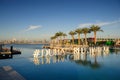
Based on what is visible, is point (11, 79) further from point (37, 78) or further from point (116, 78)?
point (116, 78)

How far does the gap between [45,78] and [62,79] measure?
1.30 metres

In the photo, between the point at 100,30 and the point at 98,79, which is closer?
the point at 98,79

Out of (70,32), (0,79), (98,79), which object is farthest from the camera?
(70,32)

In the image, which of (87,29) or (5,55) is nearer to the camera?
(5,55)

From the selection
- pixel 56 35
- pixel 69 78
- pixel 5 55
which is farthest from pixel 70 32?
pixel 69 78

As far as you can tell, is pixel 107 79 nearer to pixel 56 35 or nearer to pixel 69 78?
pixel 69 78

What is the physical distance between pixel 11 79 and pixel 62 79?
3.74m

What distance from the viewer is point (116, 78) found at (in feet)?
38.9

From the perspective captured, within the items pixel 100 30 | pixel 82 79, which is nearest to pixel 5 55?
pixel 82 79

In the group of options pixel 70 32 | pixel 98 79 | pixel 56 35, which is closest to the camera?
pixel 98 79

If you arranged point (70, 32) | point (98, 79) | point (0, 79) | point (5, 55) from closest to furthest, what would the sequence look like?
point (0, 79) → point (98, 79) → point (5, 55) → point (70, 32)

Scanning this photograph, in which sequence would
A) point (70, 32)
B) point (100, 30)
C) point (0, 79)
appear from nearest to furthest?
point (0, 79) < point (100, 30) < point (70, 32)

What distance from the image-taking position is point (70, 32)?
7175 cm

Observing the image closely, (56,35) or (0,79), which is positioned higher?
(56,35)
